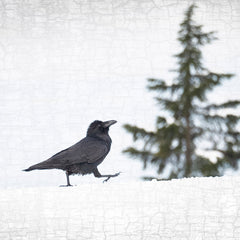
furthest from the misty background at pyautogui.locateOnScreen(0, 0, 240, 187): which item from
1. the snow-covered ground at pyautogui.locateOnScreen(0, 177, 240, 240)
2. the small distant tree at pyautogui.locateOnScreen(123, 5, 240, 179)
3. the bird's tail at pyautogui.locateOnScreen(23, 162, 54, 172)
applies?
the small distant tree at pyautogui.locateOnScreen(123, 5, 240, 179)

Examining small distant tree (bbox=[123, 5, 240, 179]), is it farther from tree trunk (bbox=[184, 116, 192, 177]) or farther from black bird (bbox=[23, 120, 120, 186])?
black bird (bbox=[23, 120, 120, 186])

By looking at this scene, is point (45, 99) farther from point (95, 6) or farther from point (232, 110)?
point (232, 110)

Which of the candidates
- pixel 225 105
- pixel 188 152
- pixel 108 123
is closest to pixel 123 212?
pixel 108 123

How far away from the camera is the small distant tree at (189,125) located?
5.89 meters

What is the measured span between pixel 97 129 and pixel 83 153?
10.9 inches

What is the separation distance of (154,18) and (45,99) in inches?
35.8

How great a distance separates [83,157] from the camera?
333 cm

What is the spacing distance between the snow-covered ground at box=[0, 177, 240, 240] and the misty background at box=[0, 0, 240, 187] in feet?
1.42

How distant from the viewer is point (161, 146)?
6758mm

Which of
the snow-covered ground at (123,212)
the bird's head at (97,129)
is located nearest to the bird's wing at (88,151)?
the bird's head at (97,129)

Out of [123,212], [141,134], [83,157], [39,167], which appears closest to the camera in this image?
[123,212]

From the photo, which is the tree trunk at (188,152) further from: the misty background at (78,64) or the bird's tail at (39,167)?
the bird's tail at (39,167)

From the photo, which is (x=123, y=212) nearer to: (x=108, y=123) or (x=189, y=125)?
(x=108, y=123)

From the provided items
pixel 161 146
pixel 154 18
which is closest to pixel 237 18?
pixel 154 18
